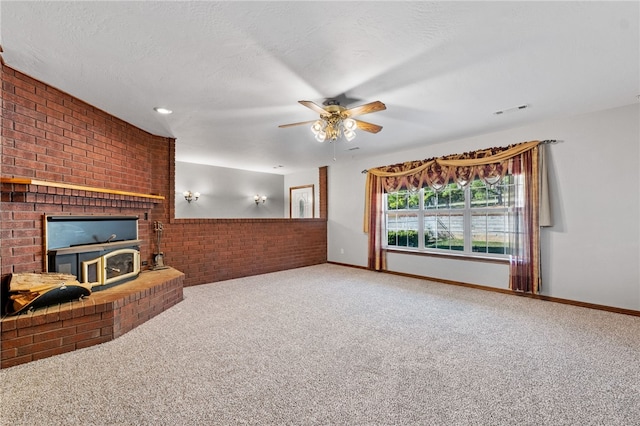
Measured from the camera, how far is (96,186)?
328 centimetres

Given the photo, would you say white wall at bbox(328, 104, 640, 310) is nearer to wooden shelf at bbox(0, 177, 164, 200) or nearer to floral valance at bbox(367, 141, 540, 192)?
floral valance at bbox(367, 141, 540, 192)

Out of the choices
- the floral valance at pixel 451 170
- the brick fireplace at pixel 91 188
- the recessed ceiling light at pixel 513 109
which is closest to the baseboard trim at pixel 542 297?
the floral valance at pixel 451 170

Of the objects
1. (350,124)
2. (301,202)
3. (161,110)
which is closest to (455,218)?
(350,124)

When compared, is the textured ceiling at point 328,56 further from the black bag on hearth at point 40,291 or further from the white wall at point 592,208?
the black bag on hearth at point 40,291

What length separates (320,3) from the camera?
1645 millimetres

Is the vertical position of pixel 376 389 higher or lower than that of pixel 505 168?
lower

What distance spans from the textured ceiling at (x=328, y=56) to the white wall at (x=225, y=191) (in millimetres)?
2972

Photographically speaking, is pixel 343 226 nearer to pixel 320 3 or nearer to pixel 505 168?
pixel 505 168

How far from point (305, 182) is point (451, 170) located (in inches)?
157

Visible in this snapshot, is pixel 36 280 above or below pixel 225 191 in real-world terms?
below

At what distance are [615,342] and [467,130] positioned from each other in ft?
9.33

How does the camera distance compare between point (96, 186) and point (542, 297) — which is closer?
point (96, 186)

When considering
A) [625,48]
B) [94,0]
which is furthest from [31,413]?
[625,48]

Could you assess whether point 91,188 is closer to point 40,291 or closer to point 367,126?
point 40,291
